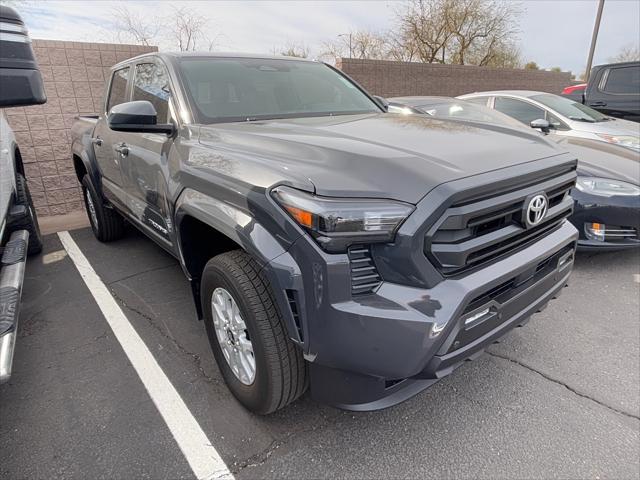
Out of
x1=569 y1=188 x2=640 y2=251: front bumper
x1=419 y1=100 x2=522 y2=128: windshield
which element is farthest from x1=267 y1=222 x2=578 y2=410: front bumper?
x1=419 y1=100 x2=522 y2=128: windshield

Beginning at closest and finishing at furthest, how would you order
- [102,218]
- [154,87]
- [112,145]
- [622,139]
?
[154,87]
[112,145]
[102,218]
[622,139]

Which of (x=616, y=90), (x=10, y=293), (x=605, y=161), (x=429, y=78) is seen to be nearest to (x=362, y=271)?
(x=10, y=293)

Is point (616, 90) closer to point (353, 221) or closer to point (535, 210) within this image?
point (535, 210)

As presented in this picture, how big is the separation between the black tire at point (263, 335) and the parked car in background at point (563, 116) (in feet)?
15.7

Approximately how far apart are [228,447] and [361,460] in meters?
0.63

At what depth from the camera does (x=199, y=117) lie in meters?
2.46

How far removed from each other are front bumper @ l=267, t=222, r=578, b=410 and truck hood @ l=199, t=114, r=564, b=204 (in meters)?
0.32

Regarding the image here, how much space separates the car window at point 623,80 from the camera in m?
7.21

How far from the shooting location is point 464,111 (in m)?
5.76

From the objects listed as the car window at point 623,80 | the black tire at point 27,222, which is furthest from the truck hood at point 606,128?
the black tire at point 27,222

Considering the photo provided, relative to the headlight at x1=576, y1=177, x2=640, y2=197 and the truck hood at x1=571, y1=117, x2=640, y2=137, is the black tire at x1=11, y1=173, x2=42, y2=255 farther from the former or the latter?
the truck hood at x1=571, y1=117, x2=640, y2=137

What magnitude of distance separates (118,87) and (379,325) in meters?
3.56

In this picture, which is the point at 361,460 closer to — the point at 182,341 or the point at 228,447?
the point at 228,447

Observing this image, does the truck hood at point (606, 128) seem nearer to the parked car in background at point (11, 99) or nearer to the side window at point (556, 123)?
the side window at point (556, 123)
